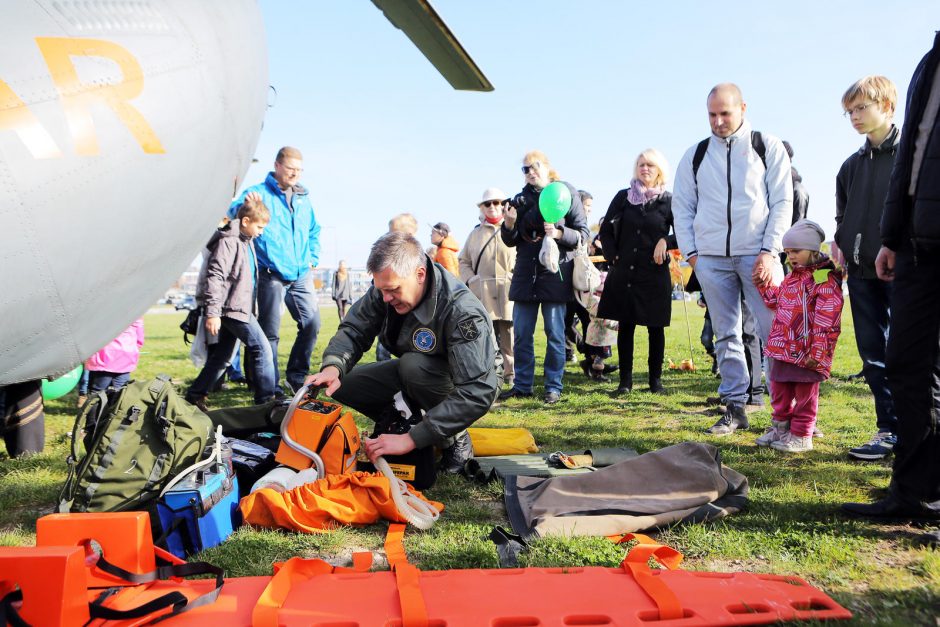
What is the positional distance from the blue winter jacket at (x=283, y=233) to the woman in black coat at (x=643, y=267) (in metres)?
2.99

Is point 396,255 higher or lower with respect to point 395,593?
higher

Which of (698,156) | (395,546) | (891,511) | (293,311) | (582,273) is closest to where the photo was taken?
(395,546)

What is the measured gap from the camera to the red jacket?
4066 millimetres

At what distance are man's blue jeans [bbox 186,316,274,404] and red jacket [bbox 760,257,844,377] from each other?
386 cm

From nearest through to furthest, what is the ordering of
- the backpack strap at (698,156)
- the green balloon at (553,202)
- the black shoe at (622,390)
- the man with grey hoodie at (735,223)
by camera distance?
the man with grey hoodie at (735,223), the backpack strap at (698,156), the green balloon at (553,202), the black shoe at (622,390)

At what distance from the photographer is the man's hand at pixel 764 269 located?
4.53 meters

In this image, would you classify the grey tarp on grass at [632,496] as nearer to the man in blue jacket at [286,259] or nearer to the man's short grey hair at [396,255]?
the man's short grey hair at [396,255]

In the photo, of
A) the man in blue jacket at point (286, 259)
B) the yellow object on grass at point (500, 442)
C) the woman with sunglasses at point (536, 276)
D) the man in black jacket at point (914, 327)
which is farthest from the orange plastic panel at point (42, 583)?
the woman with sunglasses at point (536, 276)

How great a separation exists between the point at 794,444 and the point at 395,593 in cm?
301

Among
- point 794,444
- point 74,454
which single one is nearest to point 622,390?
point 794,444

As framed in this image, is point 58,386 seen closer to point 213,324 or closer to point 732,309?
point 213,324

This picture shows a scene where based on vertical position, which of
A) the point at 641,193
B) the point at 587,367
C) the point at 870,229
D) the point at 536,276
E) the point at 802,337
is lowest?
the point at 587,367

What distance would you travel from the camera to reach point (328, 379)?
3.76m

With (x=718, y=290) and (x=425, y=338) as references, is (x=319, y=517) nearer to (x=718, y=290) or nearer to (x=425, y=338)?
(x=425, y=338)
